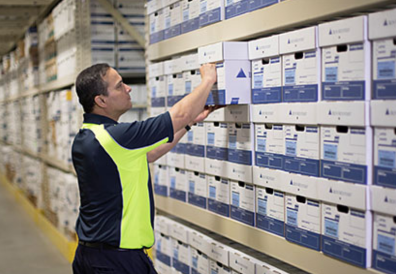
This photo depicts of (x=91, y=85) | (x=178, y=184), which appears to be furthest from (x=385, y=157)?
(x=178, y=184)

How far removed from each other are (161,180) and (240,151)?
1.10 m

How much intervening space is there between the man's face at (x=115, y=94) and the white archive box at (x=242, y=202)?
2.40 feet

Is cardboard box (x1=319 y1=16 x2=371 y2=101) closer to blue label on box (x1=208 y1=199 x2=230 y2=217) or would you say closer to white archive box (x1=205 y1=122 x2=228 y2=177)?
white archive box (x1=205 y1=122 x2=228 y2=177)

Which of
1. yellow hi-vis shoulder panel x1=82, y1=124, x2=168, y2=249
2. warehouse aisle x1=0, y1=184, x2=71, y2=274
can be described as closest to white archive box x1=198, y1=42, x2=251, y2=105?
yellow hi-vis shoulder panel x1=82, y1=124, x2=168, y2=249

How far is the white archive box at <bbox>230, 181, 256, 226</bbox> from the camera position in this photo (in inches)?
105

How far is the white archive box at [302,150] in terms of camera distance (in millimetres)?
2166

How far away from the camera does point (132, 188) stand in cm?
280

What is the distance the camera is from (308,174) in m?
2.21

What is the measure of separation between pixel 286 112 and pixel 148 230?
1049mm

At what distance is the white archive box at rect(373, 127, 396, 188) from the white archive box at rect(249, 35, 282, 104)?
0.62 metres

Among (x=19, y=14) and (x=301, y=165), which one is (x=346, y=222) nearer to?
(x=301, y=165)

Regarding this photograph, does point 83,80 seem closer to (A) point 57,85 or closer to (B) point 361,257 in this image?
(B) point 361,257

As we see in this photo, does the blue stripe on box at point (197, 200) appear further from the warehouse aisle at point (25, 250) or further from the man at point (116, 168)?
the warehouse aisle at point (25, 250)

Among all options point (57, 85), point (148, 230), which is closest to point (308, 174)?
point (148, 230)
